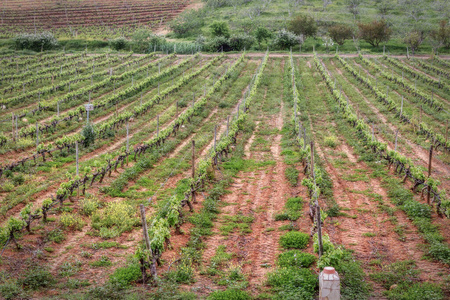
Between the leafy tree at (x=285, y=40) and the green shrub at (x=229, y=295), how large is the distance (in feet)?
168

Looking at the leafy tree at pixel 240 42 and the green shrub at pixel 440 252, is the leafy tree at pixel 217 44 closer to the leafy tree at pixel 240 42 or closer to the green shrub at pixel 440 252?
the leafy tree at pixel 240 42

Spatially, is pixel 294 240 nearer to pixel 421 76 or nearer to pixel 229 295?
pixel 229 295

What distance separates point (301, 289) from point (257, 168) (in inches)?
393

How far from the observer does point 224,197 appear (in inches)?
611

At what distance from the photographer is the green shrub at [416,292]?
878 centimetres

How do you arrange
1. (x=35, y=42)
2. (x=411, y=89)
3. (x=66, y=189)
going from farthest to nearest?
(x=35, y=42) < (x=411, y=89) < (x=66, y=189)

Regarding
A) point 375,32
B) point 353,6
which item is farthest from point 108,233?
point 353,6

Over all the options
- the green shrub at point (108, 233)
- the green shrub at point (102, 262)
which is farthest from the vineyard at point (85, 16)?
the green shrub at point (102, 262)

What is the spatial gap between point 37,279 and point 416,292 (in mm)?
8599

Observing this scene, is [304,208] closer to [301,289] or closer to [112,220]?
[301,289]

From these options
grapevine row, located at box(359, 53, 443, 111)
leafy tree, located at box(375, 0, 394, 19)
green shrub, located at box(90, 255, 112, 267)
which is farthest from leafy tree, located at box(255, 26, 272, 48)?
green shrub, located at box(90, 255, 112, 267)

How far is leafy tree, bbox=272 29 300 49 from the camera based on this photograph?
2216 inches

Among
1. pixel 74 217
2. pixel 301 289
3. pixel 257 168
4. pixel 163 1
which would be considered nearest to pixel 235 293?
pixel 301 289

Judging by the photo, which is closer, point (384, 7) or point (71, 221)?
point (71, 221)
